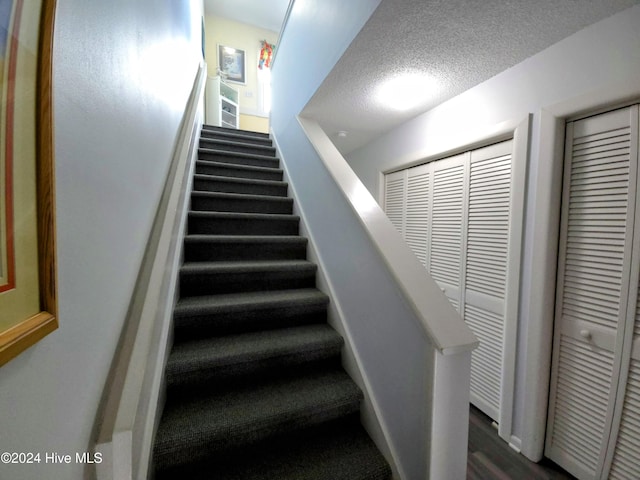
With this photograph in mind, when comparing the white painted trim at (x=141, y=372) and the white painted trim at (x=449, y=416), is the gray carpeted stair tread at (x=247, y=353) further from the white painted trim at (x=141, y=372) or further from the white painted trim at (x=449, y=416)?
the white painted trim at (x=449, y=416)

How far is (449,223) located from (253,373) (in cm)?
172

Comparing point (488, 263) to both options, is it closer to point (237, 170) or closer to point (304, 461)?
point (304, 461)

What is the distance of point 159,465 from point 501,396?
Answer: 1795mm

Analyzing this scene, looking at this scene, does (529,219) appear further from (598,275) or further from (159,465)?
(159,465)

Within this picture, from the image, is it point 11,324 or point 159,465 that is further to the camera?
point 159,465

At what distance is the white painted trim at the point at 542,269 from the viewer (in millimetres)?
1282

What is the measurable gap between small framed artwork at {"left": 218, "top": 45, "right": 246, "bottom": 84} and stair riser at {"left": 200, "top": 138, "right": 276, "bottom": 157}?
2.66 meters

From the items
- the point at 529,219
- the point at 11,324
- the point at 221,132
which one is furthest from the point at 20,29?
the point at 221,132

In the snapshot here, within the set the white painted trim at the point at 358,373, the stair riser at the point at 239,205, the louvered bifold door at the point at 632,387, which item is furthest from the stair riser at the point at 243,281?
the louvered bifold door at the point at 632,387

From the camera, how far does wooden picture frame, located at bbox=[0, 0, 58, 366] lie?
29 cm

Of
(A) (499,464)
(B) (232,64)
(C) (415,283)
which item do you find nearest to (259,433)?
(C) (415,283)

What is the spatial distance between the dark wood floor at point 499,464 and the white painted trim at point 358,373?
73 cm

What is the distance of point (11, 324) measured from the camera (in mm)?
298

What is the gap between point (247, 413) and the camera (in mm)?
983
